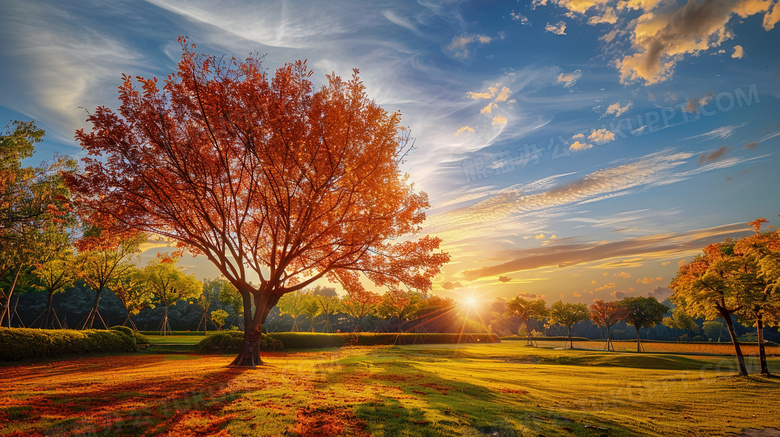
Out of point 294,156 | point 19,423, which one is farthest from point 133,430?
point 294,156

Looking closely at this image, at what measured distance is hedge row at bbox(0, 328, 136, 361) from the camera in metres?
17.2

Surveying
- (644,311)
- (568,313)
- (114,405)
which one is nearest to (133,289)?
(114,405)

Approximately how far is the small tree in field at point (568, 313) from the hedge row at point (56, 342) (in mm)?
58058

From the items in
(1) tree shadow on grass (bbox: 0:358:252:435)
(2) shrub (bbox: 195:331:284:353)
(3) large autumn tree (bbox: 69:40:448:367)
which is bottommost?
(2) shrub (bbox: 195:331:284:353)

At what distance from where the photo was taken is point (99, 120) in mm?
12070

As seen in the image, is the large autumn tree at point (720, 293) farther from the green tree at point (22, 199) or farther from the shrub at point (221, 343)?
the green tree at point (22, 199)

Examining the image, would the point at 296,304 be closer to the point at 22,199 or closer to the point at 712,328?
the point at 22,199

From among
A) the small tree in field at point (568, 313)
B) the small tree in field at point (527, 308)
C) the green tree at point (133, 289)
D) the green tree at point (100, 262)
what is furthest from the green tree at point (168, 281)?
the small tree in field at point (568, 313)

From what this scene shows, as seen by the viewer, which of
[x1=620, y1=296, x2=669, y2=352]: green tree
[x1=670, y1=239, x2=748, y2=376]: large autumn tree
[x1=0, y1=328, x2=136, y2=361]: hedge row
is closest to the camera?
[x1=0, y1=328, x2=136, y2=361]: hedge row

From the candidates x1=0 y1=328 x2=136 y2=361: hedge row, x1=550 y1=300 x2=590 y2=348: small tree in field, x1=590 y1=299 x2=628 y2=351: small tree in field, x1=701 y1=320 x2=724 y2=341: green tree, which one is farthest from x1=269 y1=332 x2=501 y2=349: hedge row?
x1=701 y1=320 x2=724 y2=341: green tree

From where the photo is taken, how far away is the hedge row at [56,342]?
17.2 m

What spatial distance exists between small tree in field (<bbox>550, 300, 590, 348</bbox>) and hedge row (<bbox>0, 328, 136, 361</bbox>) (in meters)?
58.1

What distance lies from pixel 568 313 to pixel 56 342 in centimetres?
6213

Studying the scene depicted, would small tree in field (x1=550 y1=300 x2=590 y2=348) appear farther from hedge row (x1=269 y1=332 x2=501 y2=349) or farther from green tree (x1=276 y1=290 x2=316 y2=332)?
green tree (x1=276 y1=290 x2=316 y2=332)
